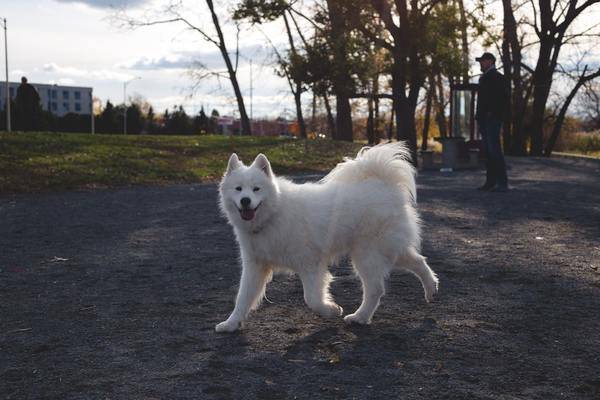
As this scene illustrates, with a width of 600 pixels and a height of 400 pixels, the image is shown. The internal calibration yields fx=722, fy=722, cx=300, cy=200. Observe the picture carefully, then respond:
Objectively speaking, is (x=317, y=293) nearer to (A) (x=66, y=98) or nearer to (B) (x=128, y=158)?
(B) (x=128, y=158)

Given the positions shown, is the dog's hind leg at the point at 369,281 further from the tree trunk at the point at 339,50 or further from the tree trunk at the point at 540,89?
the tree trunk at the point at 540,89

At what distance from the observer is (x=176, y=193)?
16297 mm

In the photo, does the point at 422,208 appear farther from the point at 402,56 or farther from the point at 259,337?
the point at 402,56

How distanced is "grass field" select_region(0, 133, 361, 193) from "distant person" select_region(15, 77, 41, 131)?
14.5 ft

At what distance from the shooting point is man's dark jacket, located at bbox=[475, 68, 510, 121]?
45.2 ft

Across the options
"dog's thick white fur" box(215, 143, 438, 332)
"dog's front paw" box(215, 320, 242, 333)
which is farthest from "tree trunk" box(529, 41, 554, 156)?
"dog's front paw" box(215, 320, 242, 333)

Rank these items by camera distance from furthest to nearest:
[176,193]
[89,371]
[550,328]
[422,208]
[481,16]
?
[481,16] → [176,193] → [422,208] → [550,328] → [89,371]

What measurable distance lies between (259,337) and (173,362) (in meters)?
0.77

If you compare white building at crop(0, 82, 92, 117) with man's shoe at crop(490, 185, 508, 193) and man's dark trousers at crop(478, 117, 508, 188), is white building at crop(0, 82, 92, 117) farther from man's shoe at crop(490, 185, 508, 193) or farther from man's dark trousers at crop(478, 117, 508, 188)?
man's dark trousers at crop(478, 117, 508, 188)

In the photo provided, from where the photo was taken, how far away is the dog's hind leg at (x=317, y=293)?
5.27 m

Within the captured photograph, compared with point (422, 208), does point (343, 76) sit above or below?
above

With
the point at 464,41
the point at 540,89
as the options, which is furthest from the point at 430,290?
the point at 540,89

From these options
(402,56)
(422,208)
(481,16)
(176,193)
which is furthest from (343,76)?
(422,208)

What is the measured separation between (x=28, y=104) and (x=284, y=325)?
1136 inches
